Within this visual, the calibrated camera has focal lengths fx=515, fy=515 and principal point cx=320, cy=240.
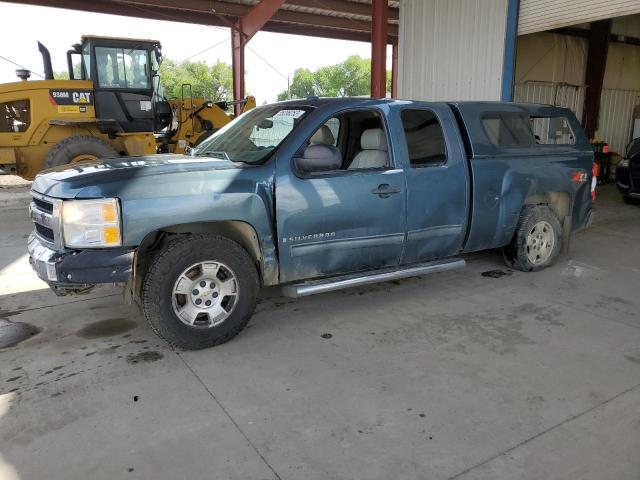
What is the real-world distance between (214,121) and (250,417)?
11.2m

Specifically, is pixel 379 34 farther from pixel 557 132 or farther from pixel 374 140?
pixel 374 140

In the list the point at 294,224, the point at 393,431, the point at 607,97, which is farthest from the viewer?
the point at 607,97

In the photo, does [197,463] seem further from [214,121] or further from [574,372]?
[214,121]

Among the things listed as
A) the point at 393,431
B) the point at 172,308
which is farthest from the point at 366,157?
the point at 393,431

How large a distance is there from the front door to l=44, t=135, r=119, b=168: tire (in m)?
6.49

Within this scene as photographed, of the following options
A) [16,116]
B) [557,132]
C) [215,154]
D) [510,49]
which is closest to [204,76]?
[16,116]

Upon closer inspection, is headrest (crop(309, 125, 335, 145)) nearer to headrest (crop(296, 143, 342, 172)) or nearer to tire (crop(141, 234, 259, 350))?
headrest (crop(296, 143, 342, 172))

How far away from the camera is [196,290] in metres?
3.83

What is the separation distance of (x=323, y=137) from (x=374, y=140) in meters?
0.47

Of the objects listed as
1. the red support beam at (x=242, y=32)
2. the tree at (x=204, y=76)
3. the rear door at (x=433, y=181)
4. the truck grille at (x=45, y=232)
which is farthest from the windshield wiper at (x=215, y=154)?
the tree at (x=204, y=76)

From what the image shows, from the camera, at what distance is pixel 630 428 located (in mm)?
2898

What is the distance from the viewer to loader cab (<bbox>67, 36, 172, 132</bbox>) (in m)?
10.5

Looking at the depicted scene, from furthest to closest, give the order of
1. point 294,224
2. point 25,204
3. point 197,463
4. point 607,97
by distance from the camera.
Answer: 1. point 607,97
2. point 25,204
3. point 294,224
4. point 197,463

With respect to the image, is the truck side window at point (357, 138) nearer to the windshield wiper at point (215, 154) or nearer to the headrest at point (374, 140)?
the headrest at point (374, 140)
